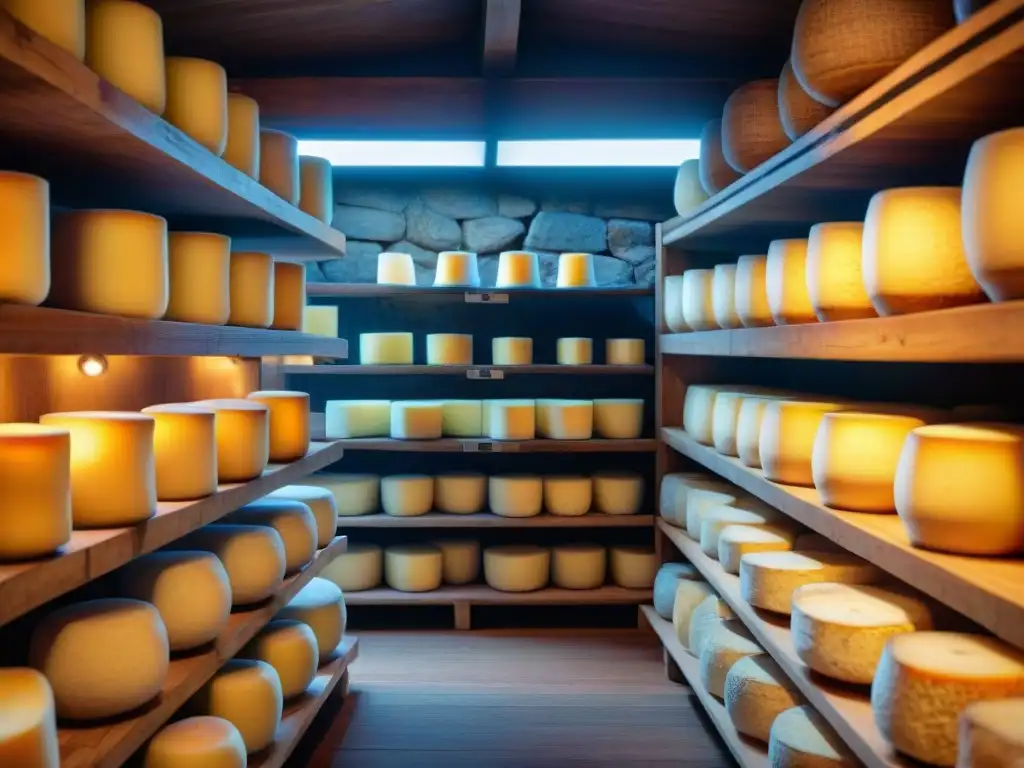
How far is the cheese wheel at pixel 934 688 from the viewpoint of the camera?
1358mm

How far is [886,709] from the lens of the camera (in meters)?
1.45

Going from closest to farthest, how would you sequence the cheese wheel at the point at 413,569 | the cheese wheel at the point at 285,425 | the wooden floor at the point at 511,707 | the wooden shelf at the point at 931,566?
the wooden shelf at the point at 931,566 → the cheese wheel at the point at 285,425 → the wooden floor at the point at 511,707 → the cheese wheel at the point at 413,569

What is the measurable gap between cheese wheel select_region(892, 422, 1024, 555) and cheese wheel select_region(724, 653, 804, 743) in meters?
0.87

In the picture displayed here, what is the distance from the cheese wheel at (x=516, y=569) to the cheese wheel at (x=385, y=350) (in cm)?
87

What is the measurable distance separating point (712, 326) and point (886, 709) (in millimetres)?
1686

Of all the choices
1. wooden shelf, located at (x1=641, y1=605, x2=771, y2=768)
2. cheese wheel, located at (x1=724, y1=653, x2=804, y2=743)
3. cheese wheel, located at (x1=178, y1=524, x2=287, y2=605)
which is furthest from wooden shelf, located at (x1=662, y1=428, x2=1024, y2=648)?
cheese wheel, located at (x1=178, y1=524, x2=287, y2=605)

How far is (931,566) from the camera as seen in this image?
133cm

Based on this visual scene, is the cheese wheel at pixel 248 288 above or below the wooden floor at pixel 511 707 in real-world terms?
above

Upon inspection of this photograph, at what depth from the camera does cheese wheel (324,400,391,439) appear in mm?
Answer: 3826

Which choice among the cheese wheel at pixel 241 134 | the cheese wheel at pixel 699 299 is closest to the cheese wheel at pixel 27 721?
the cheese wheel at pixel 241 134

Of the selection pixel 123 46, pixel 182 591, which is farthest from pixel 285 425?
pixel 123 46

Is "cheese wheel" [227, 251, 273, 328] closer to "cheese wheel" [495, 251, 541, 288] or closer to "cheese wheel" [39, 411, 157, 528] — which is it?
"cheese wheel" [39, 411, 157, 528]

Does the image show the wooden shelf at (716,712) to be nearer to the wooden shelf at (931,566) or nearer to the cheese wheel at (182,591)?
the wooden shelf at (931,566)

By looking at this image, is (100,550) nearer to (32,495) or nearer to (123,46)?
(32,495)
